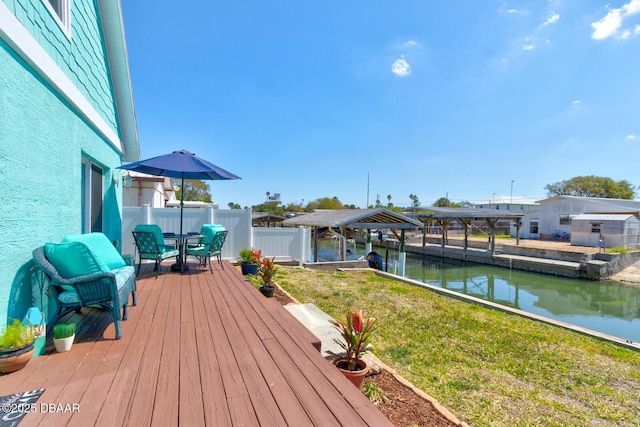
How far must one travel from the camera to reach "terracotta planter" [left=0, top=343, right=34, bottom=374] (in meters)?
1.81

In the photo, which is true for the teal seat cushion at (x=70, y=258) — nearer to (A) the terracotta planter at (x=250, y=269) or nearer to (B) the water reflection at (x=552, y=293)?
(A) the terracotta planter at (x=250, y=269)

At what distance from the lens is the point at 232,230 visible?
824cm

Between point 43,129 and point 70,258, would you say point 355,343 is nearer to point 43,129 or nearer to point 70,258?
→ point 70,258

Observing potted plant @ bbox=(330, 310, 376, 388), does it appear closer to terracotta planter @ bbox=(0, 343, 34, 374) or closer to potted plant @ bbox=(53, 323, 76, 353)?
potted plant @ bbox=(53, 323, 76, 353)

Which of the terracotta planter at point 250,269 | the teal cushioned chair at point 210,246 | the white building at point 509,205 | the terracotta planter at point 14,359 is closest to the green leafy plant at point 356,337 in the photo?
the terracotta planter at point 14,359

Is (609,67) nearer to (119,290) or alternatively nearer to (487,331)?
(487,331)

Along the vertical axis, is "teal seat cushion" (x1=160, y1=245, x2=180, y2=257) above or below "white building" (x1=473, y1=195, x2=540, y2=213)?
below

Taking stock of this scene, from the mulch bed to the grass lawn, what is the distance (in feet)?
0.97

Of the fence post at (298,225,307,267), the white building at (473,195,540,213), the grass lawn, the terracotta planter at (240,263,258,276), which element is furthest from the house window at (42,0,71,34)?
the white building at (473,195,540,213)

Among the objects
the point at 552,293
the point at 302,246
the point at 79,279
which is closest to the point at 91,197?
the point at 79,279

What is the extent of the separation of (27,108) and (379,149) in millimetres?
26464

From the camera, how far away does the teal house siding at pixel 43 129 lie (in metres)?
2.05

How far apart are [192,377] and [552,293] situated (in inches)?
594

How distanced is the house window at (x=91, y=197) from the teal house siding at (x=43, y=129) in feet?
0.05
